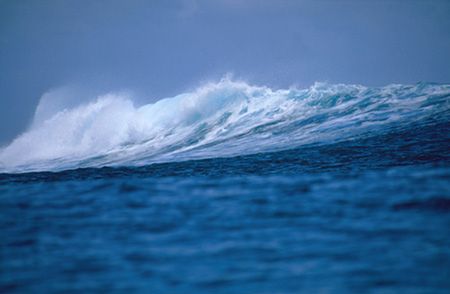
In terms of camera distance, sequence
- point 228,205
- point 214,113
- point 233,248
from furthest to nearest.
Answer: point 214,113, point 228,205, point 233,248

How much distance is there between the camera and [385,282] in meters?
2.81

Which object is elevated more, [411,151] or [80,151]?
[80,151]

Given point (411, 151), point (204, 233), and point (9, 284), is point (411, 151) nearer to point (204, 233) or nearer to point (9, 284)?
point (204, 233)

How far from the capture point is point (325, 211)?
4320mm

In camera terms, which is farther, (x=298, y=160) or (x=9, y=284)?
(x=298, y=160)

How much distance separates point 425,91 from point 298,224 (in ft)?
59.4

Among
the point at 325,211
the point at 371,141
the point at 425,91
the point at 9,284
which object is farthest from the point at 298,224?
the point at 425,91

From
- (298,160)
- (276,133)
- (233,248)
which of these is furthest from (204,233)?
(276,133)

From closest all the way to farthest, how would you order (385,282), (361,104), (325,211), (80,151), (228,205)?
(385,282)
(325,211)
(228,205)
(361,104)
(80,151)

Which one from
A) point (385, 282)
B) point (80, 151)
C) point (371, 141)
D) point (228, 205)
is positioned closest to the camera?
point (385, 282)

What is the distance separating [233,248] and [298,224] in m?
0.79

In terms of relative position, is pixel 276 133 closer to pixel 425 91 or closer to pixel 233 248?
pixel 425 91

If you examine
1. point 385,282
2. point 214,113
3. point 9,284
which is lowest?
point 385,282

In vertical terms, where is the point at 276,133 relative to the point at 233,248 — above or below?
above
